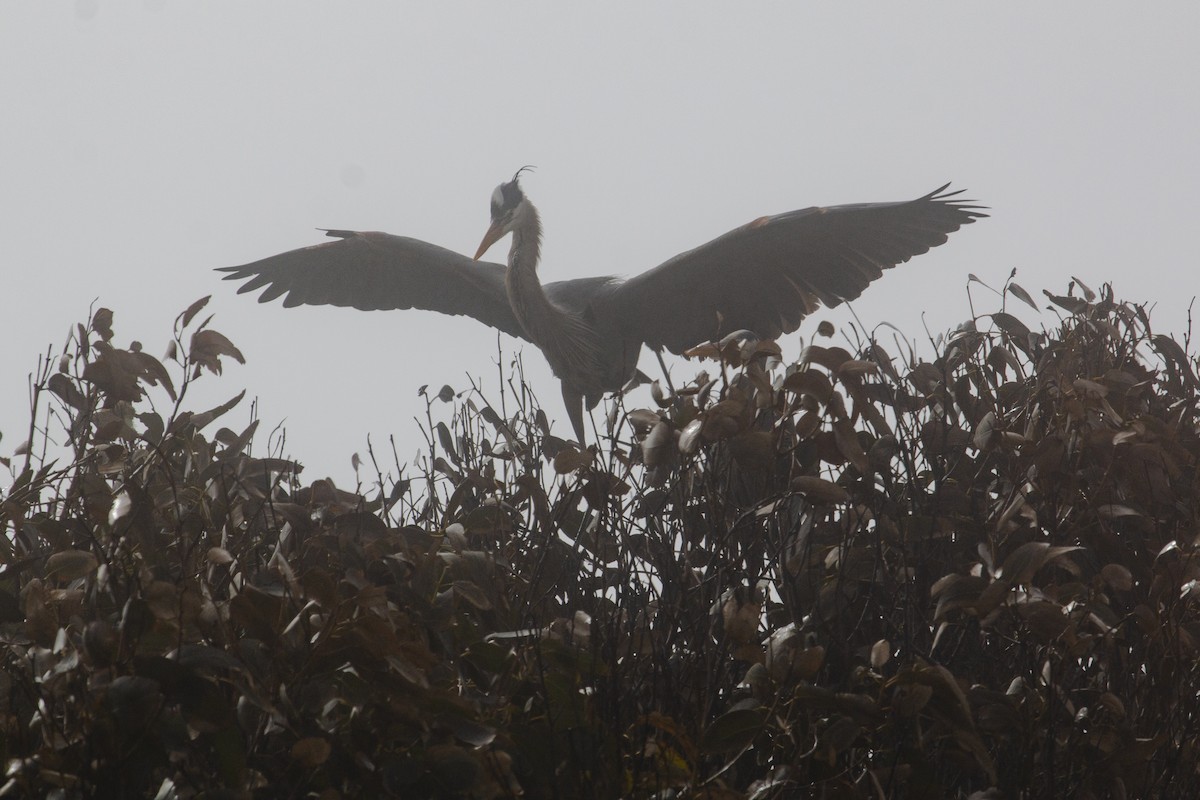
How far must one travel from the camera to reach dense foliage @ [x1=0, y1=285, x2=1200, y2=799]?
1596mm

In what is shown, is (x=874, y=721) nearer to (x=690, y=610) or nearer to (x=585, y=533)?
(x=690, y=610)

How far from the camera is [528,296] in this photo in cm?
702

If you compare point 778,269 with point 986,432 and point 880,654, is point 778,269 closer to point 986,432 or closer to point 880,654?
point 986,432

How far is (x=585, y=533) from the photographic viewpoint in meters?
2.61

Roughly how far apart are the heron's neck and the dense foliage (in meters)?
3.83

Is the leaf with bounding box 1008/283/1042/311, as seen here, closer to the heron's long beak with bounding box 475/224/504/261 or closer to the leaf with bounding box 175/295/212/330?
the leaf with bounding box 175/295/212/330

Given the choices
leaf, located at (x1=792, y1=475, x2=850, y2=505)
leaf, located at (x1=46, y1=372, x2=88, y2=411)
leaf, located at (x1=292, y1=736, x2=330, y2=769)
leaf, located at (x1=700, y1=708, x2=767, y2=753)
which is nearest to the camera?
leaf, located at (x1=292, y1=736, x2=330, y2=769)

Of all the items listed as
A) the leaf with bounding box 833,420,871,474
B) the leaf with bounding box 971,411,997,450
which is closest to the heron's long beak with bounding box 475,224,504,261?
the leaf with bounding box 971,411,997,450

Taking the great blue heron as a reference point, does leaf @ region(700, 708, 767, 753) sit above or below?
below

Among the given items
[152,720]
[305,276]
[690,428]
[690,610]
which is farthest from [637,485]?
[305,276]

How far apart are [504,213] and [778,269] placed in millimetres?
1749

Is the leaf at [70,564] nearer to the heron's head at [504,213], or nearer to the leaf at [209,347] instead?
the leaf at [209,347]

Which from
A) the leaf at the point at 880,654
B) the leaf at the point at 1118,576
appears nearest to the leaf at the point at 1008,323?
the leaf at the point at 1118,576

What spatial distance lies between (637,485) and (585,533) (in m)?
0.23
